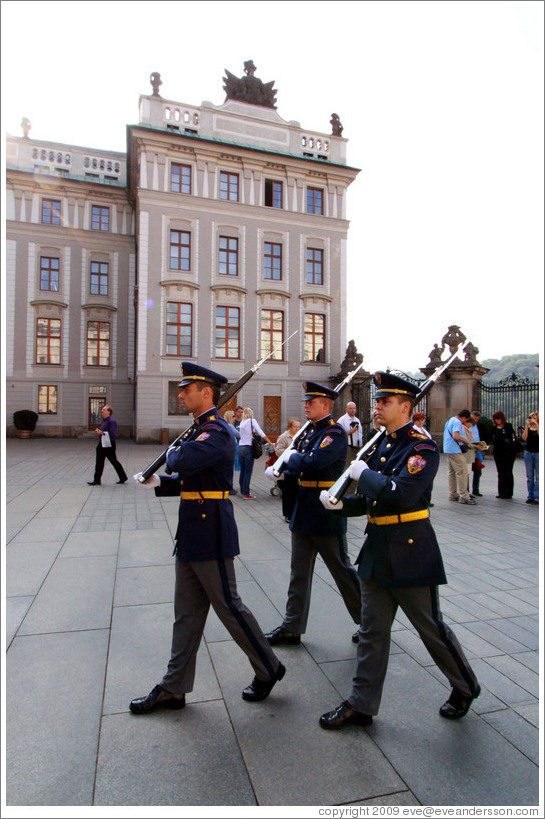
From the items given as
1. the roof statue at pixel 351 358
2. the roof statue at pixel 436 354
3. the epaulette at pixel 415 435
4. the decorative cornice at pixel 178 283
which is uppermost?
the decorative cornice at pixel 178 283

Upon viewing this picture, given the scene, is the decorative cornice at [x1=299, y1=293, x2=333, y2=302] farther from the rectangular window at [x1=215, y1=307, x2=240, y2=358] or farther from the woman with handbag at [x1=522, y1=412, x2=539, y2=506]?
the woman with handbag at [x1=522, y1=412, x2=539, y2=506]

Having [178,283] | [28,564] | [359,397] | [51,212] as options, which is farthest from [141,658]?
[51,212]

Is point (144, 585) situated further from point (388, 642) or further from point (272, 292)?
point (272, 292)

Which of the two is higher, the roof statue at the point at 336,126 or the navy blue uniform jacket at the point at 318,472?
the roof statue at the point at 336,126

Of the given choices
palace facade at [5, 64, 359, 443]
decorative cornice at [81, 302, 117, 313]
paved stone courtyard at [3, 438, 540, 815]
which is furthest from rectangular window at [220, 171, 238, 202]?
paved stone courtyard at [3, 438, 540, 815]

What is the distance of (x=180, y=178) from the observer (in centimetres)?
2597

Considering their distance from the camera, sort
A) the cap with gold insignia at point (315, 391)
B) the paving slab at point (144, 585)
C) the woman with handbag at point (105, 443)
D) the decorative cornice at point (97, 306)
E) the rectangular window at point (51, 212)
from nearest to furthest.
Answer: the cap with gold insignia at point (315, 391)
the paving slab at point (144, 585)
the woman with handbag at point (105, 443)
the rectangular window at point (51, 212)
the decorative cornice at point (97, 306)

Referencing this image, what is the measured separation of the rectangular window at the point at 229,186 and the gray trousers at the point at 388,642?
89.9 ft

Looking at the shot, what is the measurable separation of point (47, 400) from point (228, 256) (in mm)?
13517

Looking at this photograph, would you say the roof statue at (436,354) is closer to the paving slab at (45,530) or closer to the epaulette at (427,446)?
the paving slab at (45,530)

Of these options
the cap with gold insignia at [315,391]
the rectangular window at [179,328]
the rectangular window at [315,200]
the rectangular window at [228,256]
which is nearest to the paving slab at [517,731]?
the cap with gold insignia at [315,391]

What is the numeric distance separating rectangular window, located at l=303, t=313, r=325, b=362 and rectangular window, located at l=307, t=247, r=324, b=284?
7.01ft

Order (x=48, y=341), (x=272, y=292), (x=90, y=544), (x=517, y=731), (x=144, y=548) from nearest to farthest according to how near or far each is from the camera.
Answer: (x=517, y=731), (x=144, y=548), (x=90, y=544), (x=272, y=292), (x=48, y=341)

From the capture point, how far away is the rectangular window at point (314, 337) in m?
28.4
